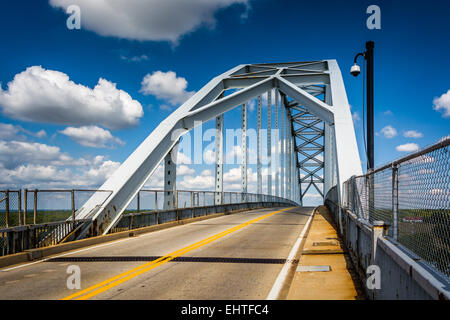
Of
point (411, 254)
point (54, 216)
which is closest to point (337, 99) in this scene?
point (54, 216)

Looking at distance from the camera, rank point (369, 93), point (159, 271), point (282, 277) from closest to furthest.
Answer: point (282, 277) < point (159, 271) < point (369, 93)

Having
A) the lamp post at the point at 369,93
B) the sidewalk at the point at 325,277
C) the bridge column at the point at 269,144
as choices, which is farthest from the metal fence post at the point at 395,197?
the bridge column at the point at 269,144

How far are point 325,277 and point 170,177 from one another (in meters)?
13.4

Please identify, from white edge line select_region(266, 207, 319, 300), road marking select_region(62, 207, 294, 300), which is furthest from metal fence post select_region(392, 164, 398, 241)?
road marking select_region(62, 207, 294, 300)

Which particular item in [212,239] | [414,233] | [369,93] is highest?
[369,93]

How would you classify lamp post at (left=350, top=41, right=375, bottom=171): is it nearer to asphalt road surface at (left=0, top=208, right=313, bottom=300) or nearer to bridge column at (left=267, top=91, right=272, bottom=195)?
asphalt road surface at (left=0, top=208, right=313, bottom=300)

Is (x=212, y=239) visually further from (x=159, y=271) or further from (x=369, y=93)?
(x=369, y=93)

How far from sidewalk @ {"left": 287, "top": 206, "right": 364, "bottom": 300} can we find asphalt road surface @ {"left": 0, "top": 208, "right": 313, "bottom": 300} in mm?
562

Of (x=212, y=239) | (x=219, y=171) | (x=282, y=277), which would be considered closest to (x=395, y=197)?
(x=282, y=277)

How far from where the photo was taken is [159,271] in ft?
27.0

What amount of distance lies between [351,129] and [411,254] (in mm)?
15526

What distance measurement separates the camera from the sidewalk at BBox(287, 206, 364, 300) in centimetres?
600
